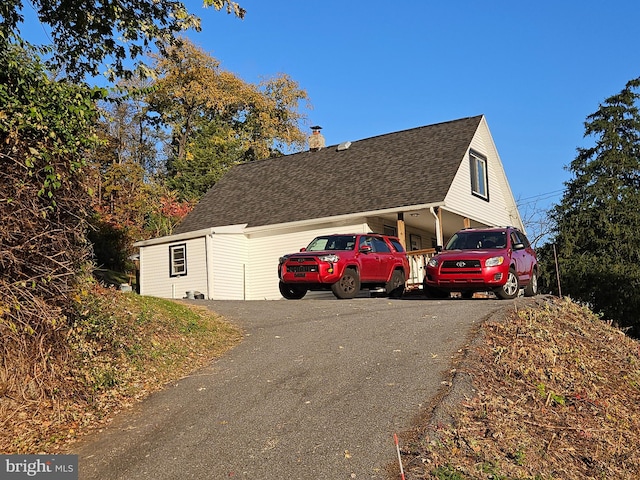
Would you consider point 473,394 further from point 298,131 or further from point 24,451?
point 298,131

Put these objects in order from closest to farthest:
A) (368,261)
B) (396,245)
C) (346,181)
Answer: (368,261) → (396,245) → (346,181)

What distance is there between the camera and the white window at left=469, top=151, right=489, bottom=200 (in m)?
25.3

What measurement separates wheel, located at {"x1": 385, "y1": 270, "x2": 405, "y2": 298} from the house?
278 centimetres

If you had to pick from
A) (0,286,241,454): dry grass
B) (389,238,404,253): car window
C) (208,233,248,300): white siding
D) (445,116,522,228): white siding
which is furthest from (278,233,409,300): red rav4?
(208,233,248,300): white siding

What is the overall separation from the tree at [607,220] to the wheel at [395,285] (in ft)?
43.2

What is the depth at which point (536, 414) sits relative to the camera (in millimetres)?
7617

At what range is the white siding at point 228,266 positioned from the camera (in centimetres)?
2427

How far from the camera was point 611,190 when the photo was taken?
32.3 meters

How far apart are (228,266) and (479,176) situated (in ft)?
32.9

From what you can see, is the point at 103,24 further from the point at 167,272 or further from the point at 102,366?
the point at 167,272

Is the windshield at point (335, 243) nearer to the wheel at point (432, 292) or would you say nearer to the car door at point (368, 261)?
the car door at point (368, 261)

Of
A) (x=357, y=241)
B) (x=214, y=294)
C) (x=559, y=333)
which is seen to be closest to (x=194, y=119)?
(x=214, y=294)

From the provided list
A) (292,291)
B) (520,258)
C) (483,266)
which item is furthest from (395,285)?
(483,266)

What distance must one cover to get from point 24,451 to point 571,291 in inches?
1089
